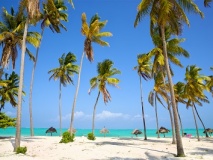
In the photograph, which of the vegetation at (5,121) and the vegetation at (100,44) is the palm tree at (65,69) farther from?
the vegetation at (5,121)

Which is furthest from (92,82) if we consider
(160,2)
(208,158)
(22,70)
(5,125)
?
(208,158)

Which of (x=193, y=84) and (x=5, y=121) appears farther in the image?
(x=193, y=84)

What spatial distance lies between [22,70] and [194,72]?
86.8ft

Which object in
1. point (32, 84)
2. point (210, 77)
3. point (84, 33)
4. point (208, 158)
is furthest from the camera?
point (210, 77)

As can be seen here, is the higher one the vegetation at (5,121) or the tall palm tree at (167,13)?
the tall palm tree at (167,13)

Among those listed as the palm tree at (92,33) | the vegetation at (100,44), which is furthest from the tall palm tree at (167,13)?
the palm tree at (92,33)

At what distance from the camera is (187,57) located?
21250 mm

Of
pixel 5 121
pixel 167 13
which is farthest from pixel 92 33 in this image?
pixel 5 121

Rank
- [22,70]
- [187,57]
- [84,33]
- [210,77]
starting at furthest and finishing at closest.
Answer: [210,77]
[84,33]
[187,57]
[22,70]

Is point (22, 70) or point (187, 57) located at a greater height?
point (187, 57)

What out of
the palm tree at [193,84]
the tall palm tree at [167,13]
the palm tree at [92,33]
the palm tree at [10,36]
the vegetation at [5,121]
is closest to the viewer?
the tall palm tree at [167,13]

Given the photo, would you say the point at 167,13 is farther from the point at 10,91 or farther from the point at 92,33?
the point at 10,91

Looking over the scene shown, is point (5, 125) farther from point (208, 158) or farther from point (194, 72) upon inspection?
point (194, 72)

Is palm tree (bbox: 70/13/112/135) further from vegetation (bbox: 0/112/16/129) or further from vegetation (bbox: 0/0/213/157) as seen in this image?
vegetation (bbox: 0/112/16/129)
